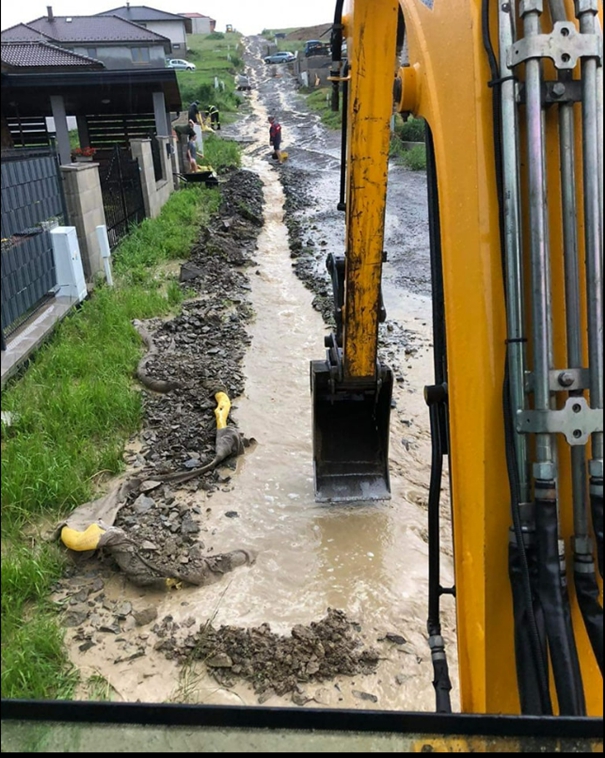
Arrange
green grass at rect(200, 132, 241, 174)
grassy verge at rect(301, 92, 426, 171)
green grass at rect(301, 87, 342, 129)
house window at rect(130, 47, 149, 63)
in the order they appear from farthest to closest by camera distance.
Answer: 1. green grass at rect(301, 87, 342, 129)
2. green grass at rect(200, 132, 241, 174)
3. grassy verge at rect(301, 92, 426, 171)
4. house window at rect(130, 47, 149, 63)

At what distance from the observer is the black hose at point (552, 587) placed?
1631 millimetres

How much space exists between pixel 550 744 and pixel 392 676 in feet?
7.44

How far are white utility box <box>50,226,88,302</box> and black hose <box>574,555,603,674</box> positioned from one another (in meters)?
5.88

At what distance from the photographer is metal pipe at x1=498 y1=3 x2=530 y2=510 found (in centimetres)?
164

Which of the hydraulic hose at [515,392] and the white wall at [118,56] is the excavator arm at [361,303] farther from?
the white wall at [118,56]

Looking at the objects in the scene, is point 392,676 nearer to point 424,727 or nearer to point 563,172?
point 424,727

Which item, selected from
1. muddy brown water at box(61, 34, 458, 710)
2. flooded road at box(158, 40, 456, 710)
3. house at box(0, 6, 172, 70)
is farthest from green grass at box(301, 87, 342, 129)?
muddy brown water at box(61, 34, 458, 710)

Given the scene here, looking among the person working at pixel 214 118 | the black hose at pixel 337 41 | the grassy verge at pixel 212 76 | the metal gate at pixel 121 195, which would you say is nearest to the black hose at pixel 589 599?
the black hose at pixel 337 41

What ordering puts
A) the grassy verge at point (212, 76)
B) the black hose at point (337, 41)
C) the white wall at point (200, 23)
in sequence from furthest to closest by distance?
the grassy verge at point (212, 76) → the white wall at point (200, 23) → the black hose at point (337, 41)

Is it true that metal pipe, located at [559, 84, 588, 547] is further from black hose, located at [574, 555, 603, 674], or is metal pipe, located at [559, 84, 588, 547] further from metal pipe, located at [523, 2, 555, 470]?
black hose, located at [574, 555, 603, 674]

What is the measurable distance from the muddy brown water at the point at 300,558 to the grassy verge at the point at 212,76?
31.2m

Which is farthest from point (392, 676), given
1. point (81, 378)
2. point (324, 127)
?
point (324, 127)

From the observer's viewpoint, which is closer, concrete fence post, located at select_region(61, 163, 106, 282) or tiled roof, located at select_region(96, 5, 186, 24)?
tiled roof, located at select_region(96, 5, 186, 24)

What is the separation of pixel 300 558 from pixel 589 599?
2.85 m
